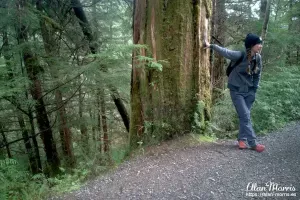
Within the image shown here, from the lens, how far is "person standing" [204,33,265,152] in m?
4.36

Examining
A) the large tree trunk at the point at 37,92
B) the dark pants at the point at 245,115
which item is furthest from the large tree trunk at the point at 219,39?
the large tree trunk at the point at 37,92

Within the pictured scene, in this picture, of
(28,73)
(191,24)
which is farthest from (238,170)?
(28,73)

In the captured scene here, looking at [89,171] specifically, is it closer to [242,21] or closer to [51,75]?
[51,75]

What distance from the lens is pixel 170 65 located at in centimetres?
468

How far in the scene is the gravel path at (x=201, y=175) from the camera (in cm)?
306

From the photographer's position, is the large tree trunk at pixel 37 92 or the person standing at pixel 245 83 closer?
the person standing at pixel 245 83

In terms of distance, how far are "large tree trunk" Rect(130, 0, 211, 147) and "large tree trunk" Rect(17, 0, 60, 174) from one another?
3.48 metres

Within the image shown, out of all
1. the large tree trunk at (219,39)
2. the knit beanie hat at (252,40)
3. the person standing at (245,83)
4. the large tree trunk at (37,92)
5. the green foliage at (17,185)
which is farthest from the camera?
the large tree trunk at (219,39)

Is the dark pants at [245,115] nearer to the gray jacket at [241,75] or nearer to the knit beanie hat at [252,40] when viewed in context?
the gray jacket at [241,75]

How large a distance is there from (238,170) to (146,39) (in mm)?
2919

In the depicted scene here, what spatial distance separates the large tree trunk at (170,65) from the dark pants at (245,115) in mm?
717

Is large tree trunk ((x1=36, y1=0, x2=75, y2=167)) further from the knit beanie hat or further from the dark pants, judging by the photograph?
the knit beanie hat

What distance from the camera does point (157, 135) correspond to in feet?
15.3

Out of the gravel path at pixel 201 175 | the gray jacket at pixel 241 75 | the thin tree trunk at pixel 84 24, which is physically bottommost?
the gravel path at pixel 201 175
